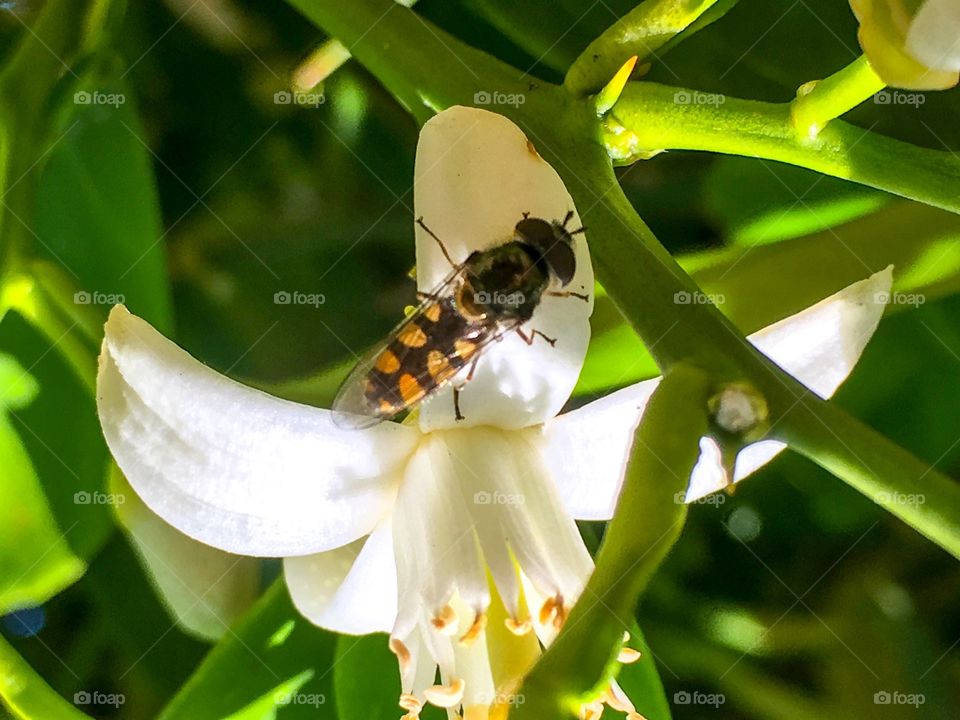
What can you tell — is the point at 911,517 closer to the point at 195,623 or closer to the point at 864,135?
the point at 864,135

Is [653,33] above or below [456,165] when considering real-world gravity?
Result: above

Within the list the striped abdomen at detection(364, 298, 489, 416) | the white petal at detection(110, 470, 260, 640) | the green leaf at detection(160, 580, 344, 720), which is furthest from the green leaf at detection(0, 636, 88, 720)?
the striped abdomen at detection(364, 298, 489, 416)

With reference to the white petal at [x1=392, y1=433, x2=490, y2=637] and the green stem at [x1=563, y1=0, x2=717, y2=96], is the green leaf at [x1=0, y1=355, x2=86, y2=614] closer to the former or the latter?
the white petal at [x1=392, y1=433, x2=490, y2=637]

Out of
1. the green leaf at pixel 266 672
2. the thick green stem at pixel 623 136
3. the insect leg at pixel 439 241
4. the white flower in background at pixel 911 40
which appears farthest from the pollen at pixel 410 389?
the white flower in background at pixel 911 40

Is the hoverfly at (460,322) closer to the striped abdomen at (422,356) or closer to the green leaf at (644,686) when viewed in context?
the striped abdomen at (422,356)

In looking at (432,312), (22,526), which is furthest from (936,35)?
(22,526)

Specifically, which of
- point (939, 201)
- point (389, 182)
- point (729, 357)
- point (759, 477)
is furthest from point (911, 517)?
point (389, 182)
